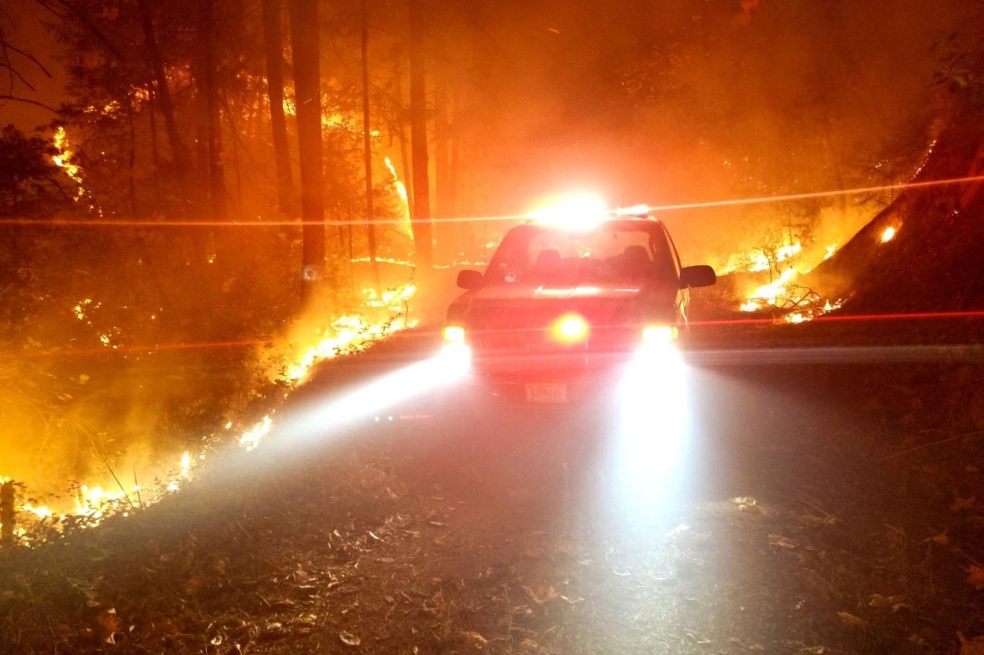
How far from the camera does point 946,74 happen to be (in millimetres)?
7062

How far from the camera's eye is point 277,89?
56.2 feet

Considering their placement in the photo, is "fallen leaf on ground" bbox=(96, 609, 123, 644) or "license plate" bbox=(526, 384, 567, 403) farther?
"license plate" bbox=(526, 384, 567, 403)

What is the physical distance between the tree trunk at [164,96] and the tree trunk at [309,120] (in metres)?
2.22

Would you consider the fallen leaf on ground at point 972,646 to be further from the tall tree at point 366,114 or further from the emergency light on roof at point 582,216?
the tall tree at point 366,114

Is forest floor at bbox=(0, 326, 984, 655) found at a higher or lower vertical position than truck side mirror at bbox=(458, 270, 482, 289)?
lower

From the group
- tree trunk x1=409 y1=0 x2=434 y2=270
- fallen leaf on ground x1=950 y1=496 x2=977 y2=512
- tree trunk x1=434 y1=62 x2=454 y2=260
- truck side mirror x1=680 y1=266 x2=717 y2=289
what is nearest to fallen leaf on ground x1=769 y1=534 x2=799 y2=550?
fallen leaf on ground x1=950 y1=496 x2=977 y2=512

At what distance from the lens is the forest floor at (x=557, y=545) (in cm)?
392

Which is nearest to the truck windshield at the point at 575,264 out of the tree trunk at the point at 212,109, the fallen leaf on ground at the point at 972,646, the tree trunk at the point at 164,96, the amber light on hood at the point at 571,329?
the amber light on hood at the point at 571,329

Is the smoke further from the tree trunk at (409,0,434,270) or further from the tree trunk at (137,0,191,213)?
the tree trunk at (137,0,191,213)

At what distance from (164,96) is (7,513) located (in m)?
10.2

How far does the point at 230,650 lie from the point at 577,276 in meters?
4.42

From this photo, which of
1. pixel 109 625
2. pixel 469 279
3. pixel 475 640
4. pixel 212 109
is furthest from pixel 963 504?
pixel 212 109

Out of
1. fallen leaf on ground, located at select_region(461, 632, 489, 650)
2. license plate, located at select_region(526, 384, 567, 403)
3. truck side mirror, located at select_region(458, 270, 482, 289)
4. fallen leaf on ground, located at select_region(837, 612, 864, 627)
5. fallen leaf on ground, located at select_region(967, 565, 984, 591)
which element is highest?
truck side mirror, located at select_region(458, 270, 482, 289)

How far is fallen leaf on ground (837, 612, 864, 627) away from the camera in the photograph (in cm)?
380
